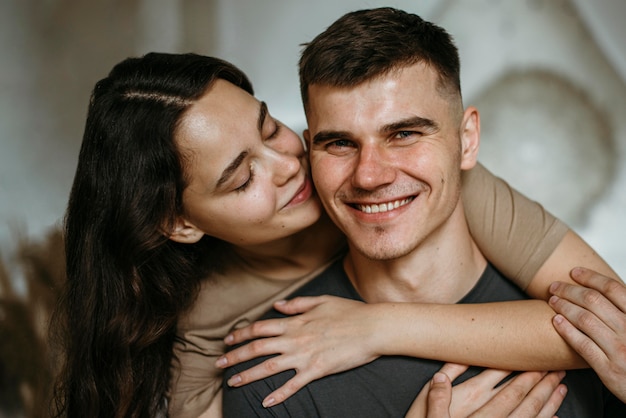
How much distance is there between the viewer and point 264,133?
1613 millimetres

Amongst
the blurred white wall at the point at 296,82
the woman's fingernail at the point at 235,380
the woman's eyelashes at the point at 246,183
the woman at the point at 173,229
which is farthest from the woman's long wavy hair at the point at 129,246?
the blurred white wall at the point at 296,82

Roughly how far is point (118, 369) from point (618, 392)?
110 centimetres

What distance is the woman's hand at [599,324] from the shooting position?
51.7 inches

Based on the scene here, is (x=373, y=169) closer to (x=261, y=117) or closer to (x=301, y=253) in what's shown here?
(x=261, y=117)

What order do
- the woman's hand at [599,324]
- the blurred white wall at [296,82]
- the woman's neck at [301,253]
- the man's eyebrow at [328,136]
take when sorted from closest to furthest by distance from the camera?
the woman's hand at [599,324] → the man's eyebrow at [328,136] → the woman's neck at [301,253] → the blurred white wall at [296,82]

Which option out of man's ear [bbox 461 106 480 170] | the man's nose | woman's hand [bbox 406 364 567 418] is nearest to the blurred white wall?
man's ear [bbox 461 106 480 170]

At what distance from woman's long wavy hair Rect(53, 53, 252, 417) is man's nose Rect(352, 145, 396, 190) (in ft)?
1.31

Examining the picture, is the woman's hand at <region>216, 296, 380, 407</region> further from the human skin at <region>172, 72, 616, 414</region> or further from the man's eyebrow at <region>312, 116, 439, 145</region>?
the man's eyebrow at <region>312, 116, 439, 145</region>

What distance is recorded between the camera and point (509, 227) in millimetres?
1611

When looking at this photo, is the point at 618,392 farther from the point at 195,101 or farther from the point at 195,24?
the point at 195,24

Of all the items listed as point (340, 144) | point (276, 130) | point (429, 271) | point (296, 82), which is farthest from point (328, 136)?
point (296, 82)

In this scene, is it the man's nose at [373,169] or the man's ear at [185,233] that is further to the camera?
the man's ear at [185,233]

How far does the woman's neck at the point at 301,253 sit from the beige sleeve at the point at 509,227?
35 centimetres

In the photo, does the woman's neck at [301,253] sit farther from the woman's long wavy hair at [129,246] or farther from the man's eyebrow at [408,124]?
the man's eyebrow at [408,124]
